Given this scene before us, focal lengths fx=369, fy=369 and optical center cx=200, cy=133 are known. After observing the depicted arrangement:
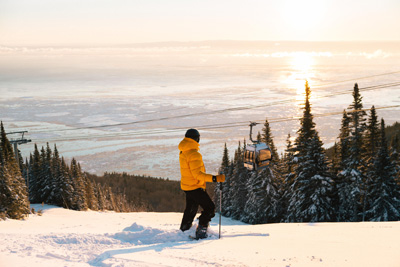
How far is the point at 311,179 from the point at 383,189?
7049 millimetres

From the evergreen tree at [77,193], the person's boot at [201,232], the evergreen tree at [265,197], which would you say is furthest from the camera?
the evergreen tree at [77,193]

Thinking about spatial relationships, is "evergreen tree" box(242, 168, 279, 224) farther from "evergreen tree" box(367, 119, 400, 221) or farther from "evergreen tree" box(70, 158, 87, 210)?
"evergreen tree" box(70, 158, 87, 210)

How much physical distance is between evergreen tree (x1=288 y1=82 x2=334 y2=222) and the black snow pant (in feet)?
87.6

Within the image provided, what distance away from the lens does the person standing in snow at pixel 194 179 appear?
9703mm

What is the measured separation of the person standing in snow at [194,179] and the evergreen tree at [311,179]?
26.8m

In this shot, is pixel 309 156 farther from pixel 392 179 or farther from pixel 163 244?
pixel 163 244

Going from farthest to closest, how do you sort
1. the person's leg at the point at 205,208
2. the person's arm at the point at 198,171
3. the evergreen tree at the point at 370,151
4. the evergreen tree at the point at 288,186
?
the evergreen tree at the point at 288,186 → the evergreen tree at the point at 370,151 → the person's leg at the point at 205,208 → the person's arm at the point at 198,171

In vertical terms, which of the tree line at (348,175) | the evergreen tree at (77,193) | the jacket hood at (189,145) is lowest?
the evergreen tree at (77,193)

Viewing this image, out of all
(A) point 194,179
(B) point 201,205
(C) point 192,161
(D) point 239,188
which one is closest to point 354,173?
(D) point 239,188

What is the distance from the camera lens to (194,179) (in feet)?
32.9

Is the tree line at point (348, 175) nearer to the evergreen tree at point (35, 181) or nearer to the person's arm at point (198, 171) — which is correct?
the person's arm at point (198, 171)

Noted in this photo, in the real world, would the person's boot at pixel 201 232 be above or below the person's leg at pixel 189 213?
below

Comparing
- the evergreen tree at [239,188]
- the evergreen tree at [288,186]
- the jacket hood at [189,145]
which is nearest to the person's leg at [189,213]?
the jacket hood at [189,145]

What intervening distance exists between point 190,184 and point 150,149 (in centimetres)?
16605
